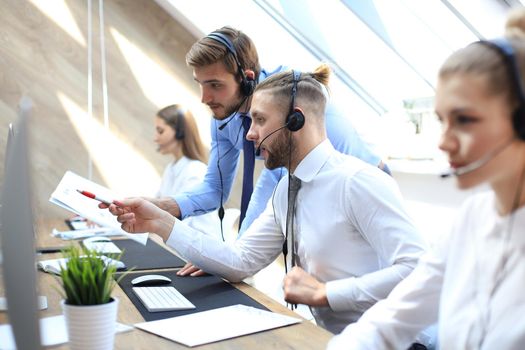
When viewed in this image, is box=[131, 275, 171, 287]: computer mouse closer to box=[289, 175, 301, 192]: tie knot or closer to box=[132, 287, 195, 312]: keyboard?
box=[132, 287, 195, 312]: keyboard

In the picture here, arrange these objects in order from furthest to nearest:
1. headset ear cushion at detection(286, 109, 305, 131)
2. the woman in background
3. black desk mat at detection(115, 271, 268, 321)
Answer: headset ear cushion at detection(286, 109, 305, 131) < black desk mat at detection(115, 271, 268, 321) < the woman in background

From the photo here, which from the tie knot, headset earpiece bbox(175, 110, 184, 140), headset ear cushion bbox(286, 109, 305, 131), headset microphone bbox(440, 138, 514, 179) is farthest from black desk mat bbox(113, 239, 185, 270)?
headset microphone bbox(440, 138, 514, 179)

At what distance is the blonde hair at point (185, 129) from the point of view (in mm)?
3596

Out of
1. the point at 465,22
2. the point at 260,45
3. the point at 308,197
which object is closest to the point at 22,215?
the point at 308,197

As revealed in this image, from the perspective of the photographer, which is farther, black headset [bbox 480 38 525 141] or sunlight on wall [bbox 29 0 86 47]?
sunlight on wall [bbox 29 0 86 47]

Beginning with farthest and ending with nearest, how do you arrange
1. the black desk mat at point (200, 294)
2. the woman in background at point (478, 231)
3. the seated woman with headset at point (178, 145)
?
the seated woman with headset at point (178, 145), the black desk mat at point (200, 294), the woman in background at point (478, 231)

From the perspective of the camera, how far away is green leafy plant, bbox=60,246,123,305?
1.06m

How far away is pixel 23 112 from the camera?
0.80 meters

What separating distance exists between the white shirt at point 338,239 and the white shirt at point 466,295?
0.35 meters

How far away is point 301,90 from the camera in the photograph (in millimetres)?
1756

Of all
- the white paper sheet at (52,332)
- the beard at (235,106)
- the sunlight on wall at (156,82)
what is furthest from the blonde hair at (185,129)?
the white paper sheet at (52,332)

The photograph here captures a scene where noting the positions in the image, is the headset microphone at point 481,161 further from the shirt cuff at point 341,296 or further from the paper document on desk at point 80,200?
the paper document on desk at point 80,200

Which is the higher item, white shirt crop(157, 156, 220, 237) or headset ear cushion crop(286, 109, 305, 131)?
headset ear cushion crop(286, 109, 305, 131)

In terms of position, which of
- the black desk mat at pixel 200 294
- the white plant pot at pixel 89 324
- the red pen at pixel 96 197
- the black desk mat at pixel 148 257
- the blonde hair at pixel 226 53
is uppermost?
the blonde hair at pixel 226 53
